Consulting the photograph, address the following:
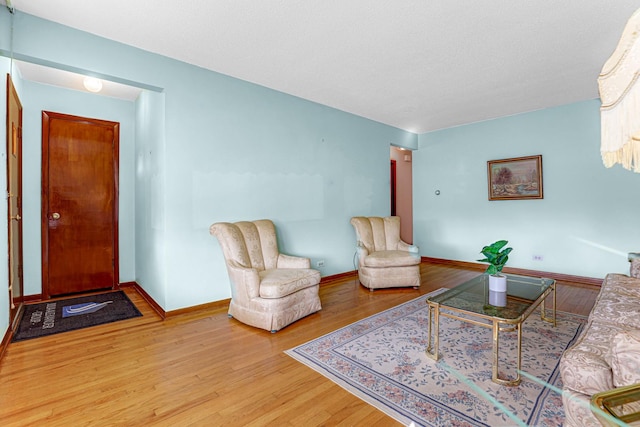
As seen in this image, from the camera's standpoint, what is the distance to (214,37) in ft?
9.20

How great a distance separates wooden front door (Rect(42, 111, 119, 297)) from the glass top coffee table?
440 cm

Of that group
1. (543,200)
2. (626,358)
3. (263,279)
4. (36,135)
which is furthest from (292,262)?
(543,200)

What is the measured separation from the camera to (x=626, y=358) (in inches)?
41.3

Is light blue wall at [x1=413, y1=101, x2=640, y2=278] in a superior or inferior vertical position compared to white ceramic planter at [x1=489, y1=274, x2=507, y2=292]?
superior

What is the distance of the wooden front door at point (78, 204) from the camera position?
3922mm

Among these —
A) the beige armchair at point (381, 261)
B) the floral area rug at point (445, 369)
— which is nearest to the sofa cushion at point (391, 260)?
the beige armchair at point (381, 261)

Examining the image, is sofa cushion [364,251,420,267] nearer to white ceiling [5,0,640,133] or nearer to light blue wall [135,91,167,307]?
white ceiling [5,0,640,133]

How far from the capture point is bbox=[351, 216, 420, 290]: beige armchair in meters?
4.19

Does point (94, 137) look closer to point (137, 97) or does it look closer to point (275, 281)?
point (137, 97)

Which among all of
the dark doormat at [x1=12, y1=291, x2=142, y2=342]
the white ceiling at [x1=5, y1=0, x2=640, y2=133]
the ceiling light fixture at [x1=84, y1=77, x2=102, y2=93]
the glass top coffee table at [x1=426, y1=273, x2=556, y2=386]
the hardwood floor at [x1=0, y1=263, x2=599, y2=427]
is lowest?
the hardwood floor at [x1=0, y1=263, x2=599, y2=427]

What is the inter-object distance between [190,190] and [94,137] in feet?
7.08

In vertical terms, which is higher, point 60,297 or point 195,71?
point 195,71

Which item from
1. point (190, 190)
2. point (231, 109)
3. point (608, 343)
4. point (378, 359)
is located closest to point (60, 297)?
point (190, 190)

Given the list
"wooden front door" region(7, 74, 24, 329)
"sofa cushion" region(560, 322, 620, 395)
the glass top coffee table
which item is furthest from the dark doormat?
"sofa cushion" region(560, 322, 620, 395)
